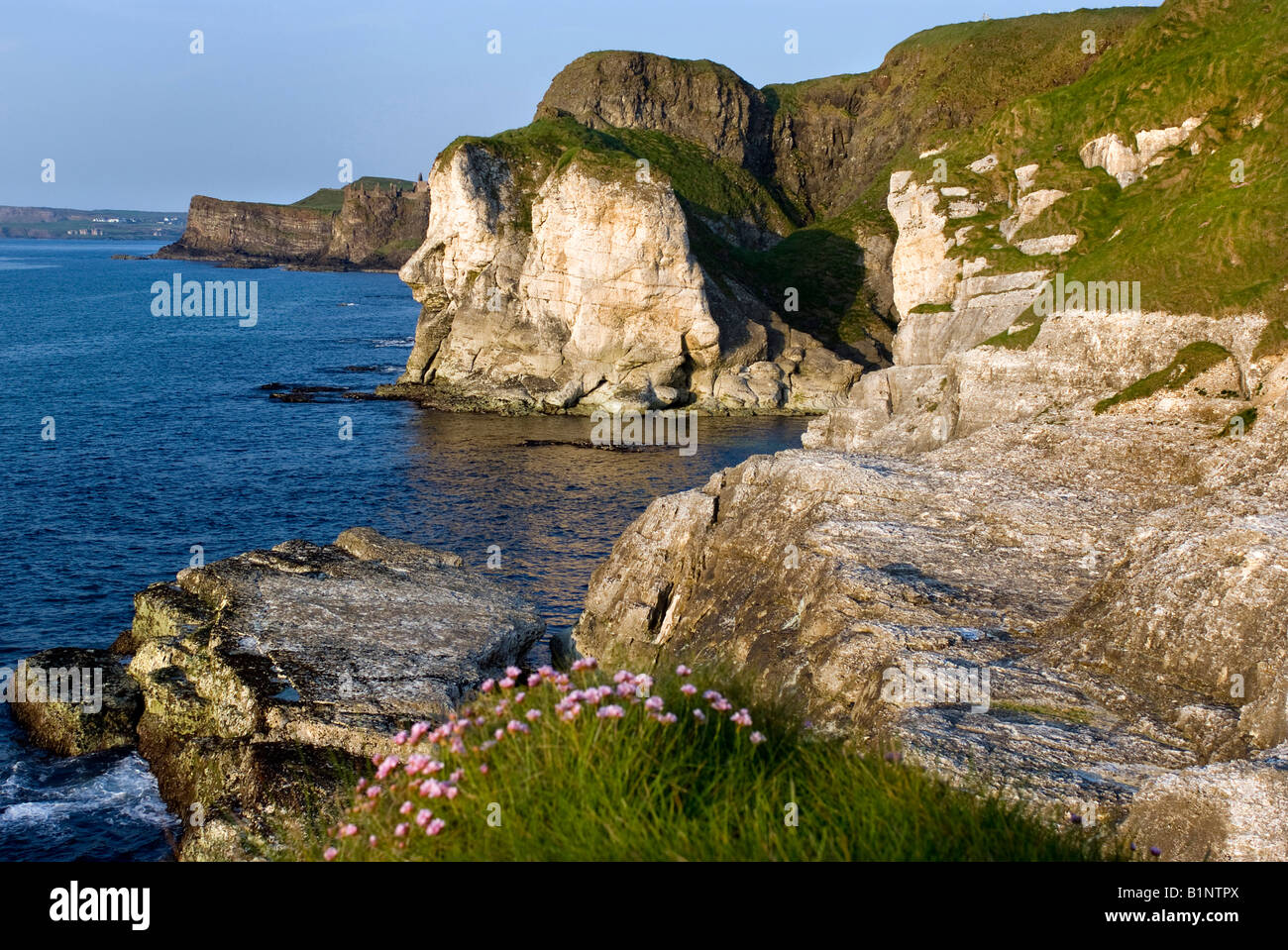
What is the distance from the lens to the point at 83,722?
25.6 meters

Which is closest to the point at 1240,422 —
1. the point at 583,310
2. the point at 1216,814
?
the point at 1216,814

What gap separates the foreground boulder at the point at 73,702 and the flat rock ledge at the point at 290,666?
19.2 inches

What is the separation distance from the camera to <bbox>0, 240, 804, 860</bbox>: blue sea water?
24.9 meters

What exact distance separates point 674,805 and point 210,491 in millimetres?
50664

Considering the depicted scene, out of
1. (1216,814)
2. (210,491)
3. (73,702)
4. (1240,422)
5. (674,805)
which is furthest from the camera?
(210,491)

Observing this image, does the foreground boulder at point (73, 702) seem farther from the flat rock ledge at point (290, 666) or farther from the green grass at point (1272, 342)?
the green grass at point (1272, 342)

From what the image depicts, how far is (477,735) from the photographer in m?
8.07

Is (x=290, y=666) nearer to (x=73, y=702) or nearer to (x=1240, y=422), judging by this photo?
(x=73, y=702)

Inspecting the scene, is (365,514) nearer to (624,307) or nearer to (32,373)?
(624,307)

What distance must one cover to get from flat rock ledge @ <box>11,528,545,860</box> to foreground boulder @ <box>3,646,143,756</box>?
0.49 meters

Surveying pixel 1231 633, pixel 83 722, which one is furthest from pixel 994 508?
pixel 83 722

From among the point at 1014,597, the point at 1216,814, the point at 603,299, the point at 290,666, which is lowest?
the point at 290,666

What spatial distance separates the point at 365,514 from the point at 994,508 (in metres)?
33.8

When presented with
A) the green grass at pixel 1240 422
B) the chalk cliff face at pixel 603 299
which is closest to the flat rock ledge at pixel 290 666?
the green grass at pixel 1240 422
